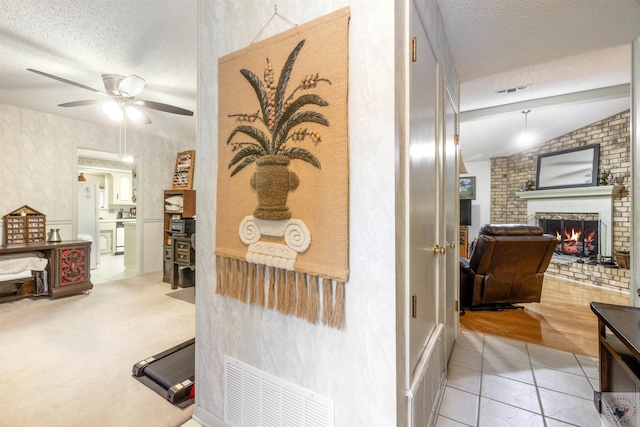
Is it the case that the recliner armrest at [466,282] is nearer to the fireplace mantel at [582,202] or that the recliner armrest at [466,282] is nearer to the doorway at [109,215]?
the fireplace mantel at [582,202]

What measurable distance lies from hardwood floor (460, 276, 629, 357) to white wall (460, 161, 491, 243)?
10.9 feet

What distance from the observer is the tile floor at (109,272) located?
458 cm

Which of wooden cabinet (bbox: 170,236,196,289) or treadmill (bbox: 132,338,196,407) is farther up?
wooden cabinet (bbox: 170,236,196,289)

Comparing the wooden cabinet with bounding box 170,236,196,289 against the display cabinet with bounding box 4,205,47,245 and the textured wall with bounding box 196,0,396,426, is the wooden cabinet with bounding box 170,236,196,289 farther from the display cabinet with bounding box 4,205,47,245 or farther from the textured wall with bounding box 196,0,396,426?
the textured wall with bounding box 196,0,396,426

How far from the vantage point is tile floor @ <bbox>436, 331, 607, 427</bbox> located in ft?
5.21

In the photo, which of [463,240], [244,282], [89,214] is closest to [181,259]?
[89,214]

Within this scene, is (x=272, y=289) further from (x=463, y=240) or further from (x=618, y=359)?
(x=463, y=240)

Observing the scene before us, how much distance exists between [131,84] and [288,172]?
2103 millimetres

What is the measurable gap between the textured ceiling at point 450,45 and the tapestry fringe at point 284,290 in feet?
3.31

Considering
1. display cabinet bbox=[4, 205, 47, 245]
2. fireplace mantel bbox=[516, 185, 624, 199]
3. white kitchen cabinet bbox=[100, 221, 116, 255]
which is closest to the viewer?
display cabinet bbox=[4, 205, 47, 245]

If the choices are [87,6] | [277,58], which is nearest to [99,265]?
[87,6]

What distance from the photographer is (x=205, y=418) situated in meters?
1.47

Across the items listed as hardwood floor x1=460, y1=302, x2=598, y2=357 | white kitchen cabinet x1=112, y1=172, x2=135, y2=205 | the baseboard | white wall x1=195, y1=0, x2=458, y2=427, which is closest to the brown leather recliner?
hardwood floor x1=460, y1=302, x2=598, y2=357

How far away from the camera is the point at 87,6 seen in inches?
69.2
